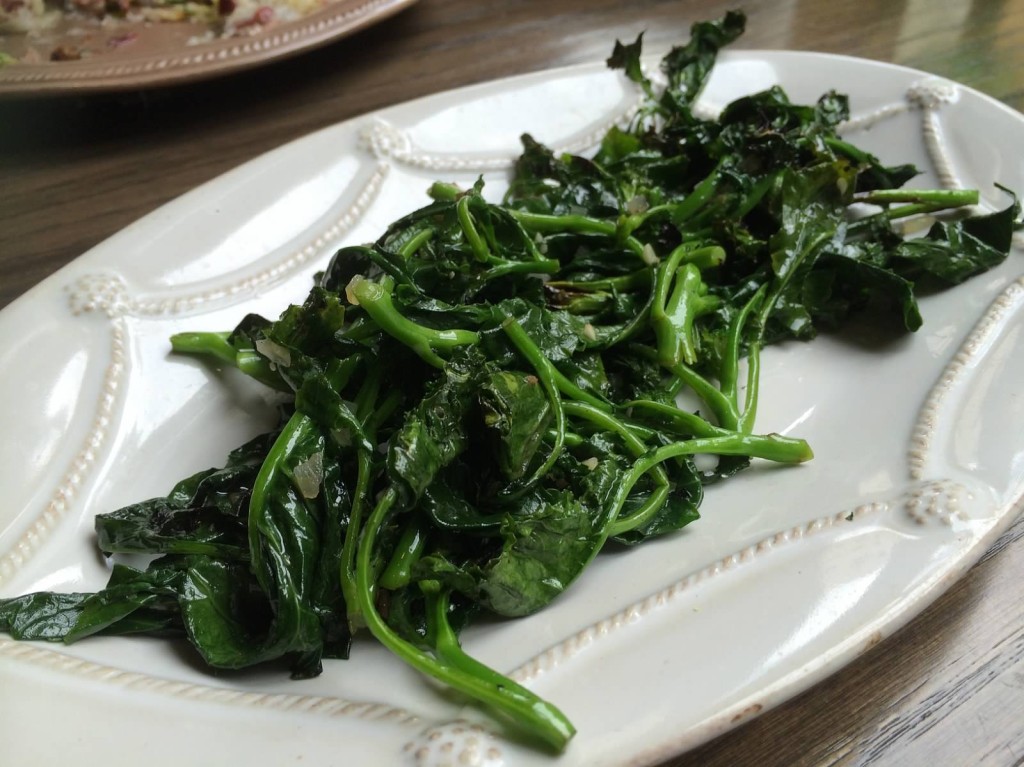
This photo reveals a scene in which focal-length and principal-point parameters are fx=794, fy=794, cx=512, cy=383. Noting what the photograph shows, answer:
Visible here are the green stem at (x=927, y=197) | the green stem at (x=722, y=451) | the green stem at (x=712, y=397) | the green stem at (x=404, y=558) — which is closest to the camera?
the green stem at (x=404, y=558)

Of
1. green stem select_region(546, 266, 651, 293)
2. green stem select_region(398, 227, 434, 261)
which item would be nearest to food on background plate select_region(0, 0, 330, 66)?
green stem select_region(398, 227, 434, 261)

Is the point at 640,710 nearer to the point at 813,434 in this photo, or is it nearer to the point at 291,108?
the point at 813,434

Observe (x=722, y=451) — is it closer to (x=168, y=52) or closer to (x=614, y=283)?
(x=614, y=283)

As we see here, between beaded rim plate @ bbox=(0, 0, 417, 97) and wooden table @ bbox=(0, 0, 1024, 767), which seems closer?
wooden table @ bbox=(0, 0, 1024, 767)

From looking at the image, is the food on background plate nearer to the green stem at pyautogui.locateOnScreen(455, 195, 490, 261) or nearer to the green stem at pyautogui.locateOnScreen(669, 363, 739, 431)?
the green stem at pyautogui.locateOnScreen(455, 195, 490, 261)

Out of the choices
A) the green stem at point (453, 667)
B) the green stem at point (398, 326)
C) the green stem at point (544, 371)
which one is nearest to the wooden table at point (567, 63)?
the green stem at point (453, 667)

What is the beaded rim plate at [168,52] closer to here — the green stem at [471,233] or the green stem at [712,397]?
the green stem at [471,233]

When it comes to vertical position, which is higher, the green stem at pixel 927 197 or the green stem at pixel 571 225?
the green stem at pixel 571 225
